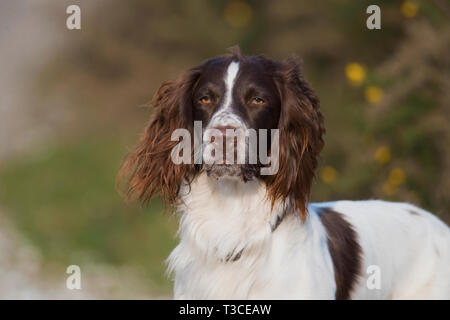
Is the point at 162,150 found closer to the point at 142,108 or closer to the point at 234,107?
the point at 234,107

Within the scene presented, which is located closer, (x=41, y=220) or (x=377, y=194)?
(x=377, y=194)

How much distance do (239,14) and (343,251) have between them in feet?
24.6

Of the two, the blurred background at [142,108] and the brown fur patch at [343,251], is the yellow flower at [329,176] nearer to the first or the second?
the blurred background at [142,108]

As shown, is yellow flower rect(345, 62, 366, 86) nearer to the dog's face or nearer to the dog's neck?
the dog's face

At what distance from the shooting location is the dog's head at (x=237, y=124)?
12.0ft

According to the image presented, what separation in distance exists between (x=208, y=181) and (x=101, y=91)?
9.97 meters

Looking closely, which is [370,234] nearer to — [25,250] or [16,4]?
[25,250]

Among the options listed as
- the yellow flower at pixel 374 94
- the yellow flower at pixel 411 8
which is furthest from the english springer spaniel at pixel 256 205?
the yellow flower at pixel 411 8

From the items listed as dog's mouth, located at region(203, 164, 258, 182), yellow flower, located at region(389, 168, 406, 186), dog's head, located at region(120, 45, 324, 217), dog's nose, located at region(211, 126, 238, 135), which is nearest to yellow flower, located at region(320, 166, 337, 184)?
yellow flower, located at region(389, 168, 406, 186)

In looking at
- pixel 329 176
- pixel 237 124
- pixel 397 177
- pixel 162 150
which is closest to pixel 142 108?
pixel 329 176

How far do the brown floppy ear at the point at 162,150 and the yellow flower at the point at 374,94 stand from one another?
10.1 ft

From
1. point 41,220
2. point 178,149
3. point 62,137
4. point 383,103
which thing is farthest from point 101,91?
point 178,149

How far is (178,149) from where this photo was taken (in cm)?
399

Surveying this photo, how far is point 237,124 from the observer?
3.56 meters
